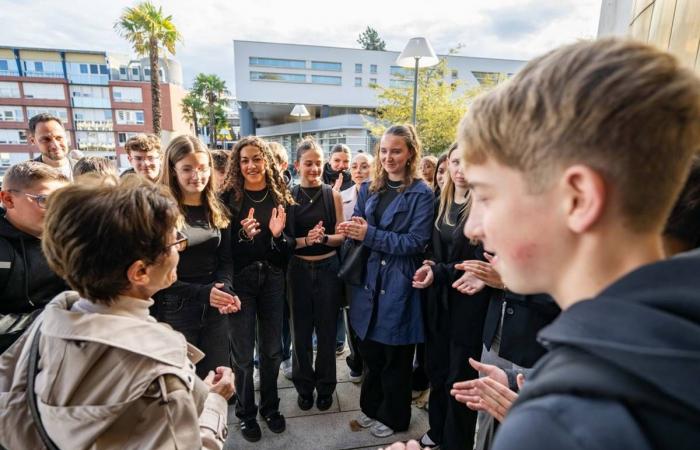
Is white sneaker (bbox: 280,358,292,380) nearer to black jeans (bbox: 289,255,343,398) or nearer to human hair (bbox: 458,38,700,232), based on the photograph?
black jeans (bbox: 289,255,343,398)

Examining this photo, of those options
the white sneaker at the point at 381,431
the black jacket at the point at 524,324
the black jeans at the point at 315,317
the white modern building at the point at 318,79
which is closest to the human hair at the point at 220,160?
the black jeans at the point at 315,317

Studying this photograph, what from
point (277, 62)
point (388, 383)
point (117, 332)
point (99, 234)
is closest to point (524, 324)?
point (388, 383)

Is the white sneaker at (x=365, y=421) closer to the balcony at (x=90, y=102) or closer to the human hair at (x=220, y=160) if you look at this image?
the human hair at (x=220, y=160)

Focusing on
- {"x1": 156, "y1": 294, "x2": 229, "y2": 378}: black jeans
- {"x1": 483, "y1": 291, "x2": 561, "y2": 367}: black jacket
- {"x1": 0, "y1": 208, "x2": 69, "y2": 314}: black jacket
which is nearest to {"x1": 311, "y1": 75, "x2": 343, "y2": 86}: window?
{"x1": 156, "y1": 294, "x2": 229, "y2": 378}: black jeans

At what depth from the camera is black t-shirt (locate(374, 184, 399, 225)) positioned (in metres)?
3.09

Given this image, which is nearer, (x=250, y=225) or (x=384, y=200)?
(x=250, y=225)

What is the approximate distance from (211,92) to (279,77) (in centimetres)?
1292

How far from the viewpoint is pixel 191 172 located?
2.71m

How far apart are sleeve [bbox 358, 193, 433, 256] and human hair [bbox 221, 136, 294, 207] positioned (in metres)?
0.92

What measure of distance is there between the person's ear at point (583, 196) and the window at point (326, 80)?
39518mm

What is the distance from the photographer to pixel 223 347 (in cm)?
288

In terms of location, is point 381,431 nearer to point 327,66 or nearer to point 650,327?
point 650,327

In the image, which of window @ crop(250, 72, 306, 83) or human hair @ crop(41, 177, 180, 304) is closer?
human hair @ crop(41, 177, 180, 304)

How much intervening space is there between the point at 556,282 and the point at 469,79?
141ft
